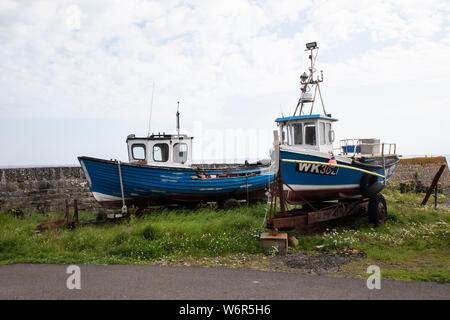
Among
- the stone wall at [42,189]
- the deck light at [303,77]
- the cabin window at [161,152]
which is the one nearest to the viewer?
the stone wall at [42,189]

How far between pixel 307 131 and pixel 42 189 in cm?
892

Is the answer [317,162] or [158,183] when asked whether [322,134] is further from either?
[158,183]

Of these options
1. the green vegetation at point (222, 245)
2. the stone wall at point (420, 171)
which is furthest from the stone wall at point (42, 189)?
the stone wall at point (420, 171)

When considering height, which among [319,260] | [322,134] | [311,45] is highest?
[311,45]

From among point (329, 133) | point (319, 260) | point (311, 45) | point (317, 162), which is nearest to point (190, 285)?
point (319, 260)

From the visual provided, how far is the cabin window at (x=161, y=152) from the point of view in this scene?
12617 mm

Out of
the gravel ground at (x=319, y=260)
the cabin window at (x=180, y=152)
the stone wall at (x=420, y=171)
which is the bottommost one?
the gravel ground at (x=319, y=260)

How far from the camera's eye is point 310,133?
36.9ft

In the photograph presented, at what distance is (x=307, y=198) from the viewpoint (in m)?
10.1

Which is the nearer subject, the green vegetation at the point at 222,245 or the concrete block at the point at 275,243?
the green vegetation at the point at 222,245

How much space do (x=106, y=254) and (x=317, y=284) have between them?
4.31 m

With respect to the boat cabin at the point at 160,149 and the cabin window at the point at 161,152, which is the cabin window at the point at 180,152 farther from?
the cabin window at the point at 161,152

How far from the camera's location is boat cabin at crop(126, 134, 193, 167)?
40.9 ft

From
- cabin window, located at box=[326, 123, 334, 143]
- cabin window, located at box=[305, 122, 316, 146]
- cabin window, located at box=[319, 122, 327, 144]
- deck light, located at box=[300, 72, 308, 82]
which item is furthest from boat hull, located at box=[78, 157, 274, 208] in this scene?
deck light, located at box=[300, 72, 308, 82]
